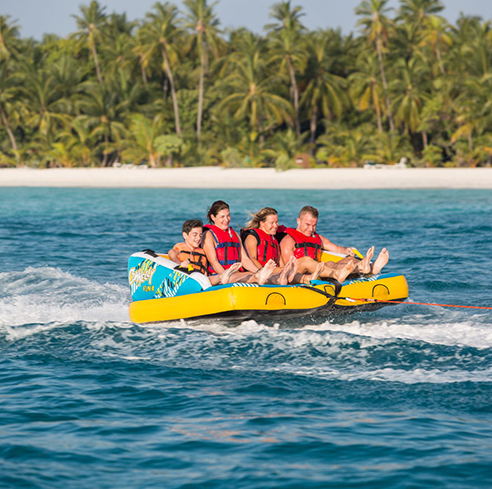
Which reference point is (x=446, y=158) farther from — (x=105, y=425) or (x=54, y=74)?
(x=105, y=425)

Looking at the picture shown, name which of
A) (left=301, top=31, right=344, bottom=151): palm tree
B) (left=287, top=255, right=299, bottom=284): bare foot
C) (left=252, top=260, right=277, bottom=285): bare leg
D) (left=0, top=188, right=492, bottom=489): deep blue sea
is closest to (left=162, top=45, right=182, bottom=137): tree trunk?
(left=301, top=31, right=344, bottom=151): palm tree

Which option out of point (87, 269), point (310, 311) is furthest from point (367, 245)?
point (310, 311)

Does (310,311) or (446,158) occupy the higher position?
(446,158)

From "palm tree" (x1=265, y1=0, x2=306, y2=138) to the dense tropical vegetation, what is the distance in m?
0.08

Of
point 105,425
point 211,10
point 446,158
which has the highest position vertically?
point 211,10

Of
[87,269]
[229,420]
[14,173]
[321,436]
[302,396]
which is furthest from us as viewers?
[14,173]

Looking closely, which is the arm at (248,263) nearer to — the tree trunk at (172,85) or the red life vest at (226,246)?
the red life vest at (226,246)

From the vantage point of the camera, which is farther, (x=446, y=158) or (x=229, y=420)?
(x=446, y=158)

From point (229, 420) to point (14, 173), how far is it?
123ft

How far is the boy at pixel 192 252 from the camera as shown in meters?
7.93

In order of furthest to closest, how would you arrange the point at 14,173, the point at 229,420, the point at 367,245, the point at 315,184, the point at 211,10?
the point at 211,10 < the point at 14,173 < the point at 315,184 < the point at 367,245 < the point at 229,420

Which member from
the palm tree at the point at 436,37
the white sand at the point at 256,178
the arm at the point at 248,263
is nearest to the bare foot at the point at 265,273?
the arm at the point at 248,263

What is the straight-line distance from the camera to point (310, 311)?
7531 millimetres

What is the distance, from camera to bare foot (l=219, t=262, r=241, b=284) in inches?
297
